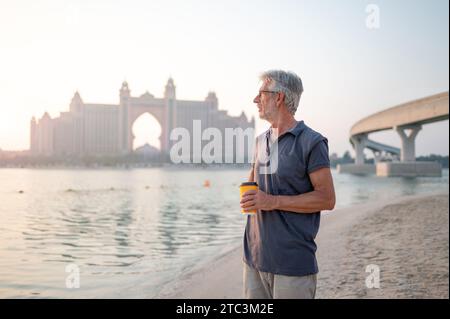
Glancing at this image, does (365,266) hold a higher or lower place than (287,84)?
lower

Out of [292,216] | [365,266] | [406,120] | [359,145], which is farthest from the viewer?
[359,145]

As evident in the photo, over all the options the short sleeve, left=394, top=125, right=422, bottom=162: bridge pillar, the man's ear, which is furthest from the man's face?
left=394, top=125, right=422, bottom=162: bridge pillar

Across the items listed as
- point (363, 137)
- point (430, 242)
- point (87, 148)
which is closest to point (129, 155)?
point (87, 148)

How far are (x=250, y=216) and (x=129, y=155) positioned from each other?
12791cm

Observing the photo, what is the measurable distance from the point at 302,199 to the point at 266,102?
521 millimetres

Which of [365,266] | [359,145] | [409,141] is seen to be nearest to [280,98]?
[365,266]

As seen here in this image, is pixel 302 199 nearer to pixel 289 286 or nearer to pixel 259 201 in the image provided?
pixel 259 201

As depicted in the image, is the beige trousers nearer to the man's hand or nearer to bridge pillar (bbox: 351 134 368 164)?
the man's hand

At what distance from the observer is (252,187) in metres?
2.19

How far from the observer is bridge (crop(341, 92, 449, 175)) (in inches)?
2080

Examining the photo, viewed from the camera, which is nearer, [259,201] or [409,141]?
[259,201]

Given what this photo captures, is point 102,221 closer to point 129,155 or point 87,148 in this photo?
point 129,155

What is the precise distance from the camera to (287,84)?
86.4 inches
